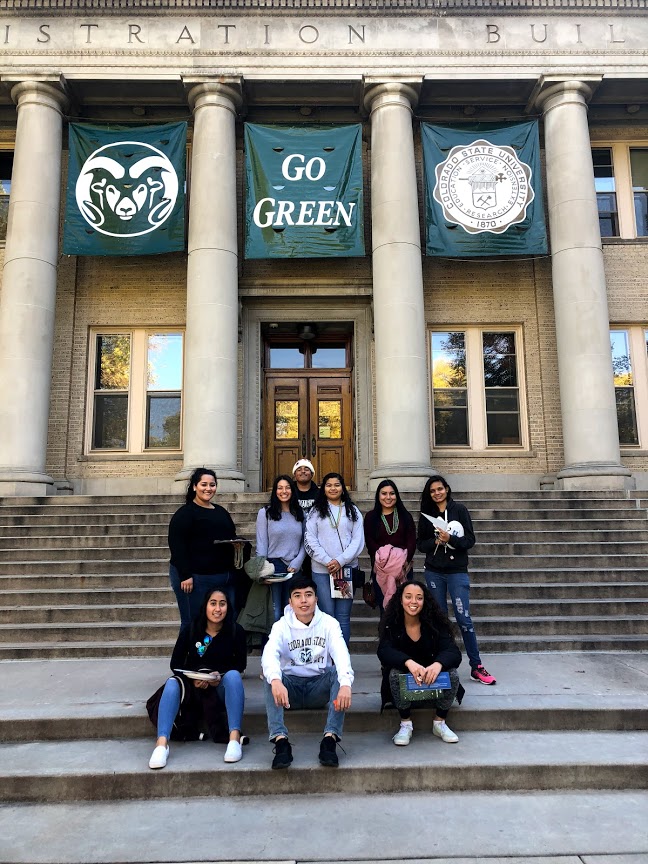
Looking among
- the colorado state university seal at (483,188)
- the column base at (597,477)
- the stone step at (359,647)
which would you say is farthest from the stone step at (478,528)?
the colorado state university seal at (483,188)

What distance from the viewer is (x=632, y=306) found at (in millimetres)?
14469

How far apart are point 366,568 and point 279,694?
14.5 feet

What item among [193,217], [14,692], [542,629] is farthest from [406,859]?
[193,217]

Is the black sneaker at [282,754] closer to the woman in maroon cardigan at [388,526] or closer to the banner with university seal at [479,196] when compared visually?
the woman in maroon cardigan at [388,526]

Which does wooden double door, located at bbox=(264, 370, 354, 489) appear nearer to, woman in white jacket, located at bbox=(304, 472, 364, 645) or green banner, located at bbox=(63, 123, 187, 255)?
green banner, located at bbox=(63, 123, 187, 255)

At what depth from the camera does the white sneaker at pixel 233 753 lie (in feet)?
14.5

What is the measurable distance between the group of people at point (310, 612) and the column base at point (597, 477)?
675 cm

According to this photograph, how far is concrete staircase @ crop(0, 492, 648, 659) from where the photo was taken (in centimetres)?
747

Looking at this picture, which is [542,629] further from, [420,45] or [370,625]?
[420,45]

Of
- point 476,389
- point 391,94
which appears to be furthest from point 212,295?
point 476,389

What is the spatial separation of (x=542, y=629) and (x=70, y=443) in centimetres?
1037

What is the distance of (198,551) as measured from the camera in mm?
5707

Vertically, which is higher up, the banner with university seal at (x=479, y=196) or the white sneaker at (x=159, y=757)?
the banner with university seal at (x=479, y=196)

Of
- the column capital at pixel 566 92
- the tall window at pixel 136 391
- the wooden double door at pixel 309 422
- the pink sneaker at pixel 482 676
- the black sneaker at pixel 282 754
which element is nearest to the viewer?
the black sneaker at pixel 282 754
